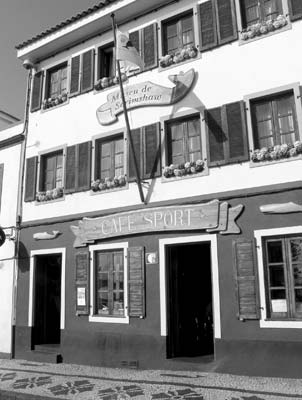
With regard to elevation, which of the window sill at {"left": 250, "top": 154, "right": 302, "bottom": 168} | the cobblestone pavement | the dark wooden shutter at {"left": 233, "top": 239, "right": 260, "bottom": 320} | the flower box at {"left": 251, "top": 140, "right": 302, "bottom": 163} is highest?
the flower box at {"left": 251, "top": 140, "right": 302, "bottom": 163}

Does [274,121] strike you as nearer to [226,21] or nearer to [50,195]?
[226,21]

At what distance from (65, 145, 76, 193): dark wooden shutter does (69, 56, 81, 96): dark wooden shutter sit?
1.67m

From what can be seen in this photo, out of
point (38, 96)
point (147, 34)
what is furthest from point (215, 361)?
point (38, 96)

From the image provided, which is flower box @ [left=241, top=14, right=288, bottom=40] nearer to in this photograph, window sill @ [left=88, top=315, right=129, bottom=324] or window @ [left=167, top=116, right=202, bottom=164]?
window @ [left=167, top=116, right=202, bottom=164]

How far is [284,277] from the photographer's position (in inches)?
349

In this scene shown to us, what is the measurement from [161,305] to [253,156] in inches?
151

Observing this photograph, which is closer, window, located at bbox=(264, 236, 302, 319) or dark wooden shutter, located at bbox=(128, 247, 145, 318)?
window, located at bbox=(264, 236, 302, 319)

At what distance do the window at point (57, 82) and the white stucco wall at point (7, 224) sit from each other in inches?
57.4

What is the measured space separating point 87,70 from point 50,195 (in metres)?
3.64

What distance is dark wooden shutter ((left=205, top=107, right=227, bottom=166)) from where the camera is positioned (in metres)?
→ 9.96

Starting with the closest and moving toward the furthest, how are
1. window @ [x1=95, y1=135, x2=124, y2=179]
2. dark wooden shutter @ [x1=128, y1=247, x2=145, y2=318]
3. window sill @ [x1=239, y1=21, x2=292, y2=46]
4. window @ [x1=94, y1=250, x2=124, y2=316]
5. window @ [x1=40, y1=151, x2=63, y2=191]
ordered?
1. window sill @ [x1=239, y1=21, x2=292, y2=46]
2. dark wooden shutter @ [x1=128, y1=247, x2=145, y2=318]
3. window @ [x1=94, y1=250, x2=124, y2=316]
4. window @ [x1=95, y1=135, x2=124, y2=179]
5. window @ [x1=40, y1=151, x2=63, y2=191]

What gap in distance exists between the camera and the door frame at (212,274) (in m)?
9.41

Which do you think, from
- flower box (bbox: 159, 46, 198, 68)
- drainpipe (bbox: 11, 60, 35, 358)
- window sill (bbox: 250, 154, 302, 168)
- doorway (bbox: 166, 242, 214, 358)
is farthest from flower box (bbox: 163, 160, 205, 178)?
drainpipe (bbox: 11, 60, 35, 358)

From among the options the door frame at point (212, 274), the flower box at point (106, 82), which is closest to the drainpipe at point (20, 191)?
the flower box at point (106, 82)
